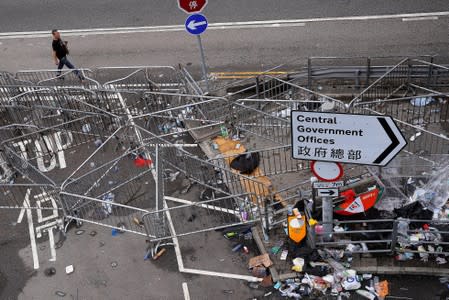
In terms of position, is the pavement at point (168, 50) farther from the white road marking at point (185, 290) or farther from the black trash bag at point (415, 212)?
the black trash bag at point (415, 212)

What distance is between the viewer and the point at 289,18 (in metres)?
16.8

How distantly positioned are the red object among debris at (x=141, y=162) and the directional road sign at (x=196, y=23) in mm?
3154

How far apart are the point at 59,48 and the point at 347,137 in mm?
10205

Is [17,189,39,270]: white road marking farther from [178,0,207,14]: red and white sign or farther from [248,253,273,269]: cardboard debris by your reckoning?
[178,0,207,14]: red and white sign

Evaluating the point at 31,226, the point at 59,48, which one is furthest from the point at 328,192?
the point at 59,48

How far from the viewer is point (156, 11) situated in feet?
60.8

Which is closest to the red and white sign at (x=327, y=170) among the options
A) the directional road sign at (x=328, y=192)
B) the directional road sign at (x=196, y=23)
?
the directional road sign at (x=328, y=192)

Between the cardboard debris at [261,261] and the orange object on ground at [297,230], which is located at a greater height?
the orange object on ground at [297,230]

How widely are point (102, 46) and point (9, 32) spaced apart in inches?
172

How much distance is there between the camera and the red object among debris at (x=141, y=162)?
11.8 m

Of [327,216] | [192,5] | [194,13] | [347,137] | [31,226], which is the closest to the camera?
[347,137]

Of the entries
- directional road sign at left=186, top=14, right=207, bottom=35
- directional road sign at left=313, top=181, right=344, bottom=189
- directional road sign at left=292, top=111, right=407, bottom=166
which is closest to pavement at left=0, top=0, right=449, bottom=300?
directional road sign at left=313, top=181, right=344, bottom=189

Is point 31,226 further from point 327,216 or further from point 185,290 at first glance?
point 327,216

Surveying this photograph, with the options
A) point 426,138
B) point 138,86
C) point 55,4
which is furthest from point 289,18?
point 55,4
